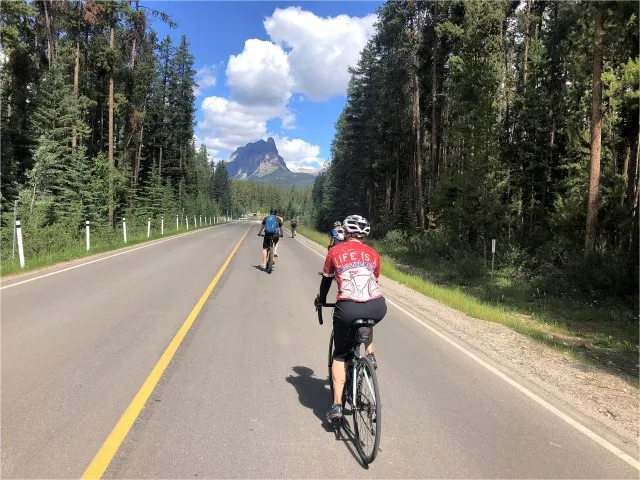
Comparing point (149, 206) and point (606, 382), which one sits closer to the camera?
point (606, 382)

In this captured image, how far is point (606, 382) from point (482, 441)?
10.7 ft

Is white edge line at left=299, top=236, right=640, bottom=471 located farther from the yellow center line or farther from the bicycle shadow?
the yellow center line

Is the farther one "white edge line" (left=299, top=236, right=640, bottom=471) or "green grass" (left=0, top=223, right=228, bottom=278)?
"green grass" (left=0, top=223, right=228, bottom=278)

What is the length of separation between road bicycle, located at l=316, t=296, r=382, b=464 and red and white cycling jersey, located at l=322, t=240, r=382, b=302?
0.24 m

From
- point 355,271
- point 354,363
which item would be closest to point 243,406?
point 354,363

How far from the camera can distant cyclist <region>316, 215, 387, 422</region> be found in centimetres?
402

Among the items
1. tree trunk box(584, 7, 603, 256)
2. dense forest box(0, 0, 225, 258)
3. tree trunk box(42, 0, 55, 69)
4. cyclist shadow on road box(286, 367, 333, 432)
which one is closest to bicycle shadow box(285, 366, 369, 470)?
cyclist shadow on road box(286, 367, 333, 432)

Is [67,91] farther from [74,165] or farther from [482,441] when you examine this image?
[482,441]

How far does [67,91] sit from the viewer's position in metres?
25.8

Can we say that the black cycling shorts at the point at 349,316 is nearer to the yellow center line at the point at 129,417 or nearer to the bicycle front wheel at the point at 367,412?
the bicycle front wheel at the point at 367,412

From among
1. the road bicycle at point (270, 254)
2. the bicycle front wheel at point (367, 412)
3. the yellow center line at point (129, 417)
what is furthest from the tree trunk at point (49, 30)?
the bicycle front wheel at point (367, 412)

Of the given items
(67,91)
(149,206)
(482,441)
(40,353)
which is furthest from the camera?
(149,206)

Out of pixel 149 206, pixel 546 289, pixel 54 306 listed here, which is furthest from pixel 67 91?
pixel 546 289

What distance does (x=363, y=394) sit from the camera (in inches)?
155
